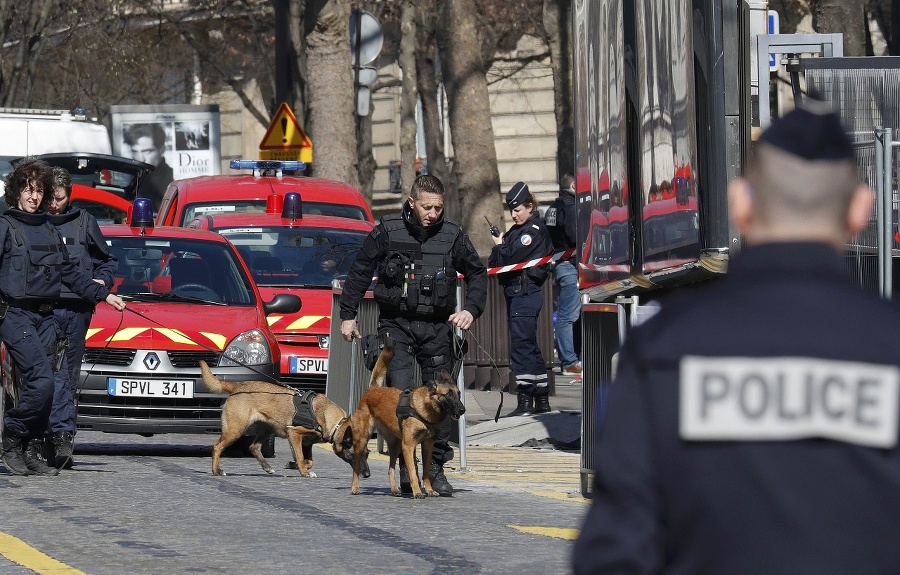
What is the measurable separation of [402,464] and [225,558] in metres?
2.84

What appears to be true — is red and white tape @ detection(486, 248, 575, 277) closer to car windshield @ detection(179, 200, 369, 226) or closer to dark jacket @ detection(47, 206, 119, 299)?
car windshield @ detection(179, 200, 369, 226)

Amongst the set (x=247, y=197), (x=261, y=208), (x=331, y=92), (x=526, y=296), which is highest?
(x=331, y=92)

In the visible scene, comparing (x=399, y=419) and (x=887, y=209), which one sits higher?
(x=887, y=209)

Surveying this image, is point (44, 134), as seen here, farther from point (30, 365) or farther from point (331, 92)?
point (30, 365)

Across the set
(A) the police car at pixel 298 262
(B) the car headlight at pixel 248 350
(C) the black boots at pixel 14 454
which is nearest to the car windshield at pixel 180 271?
(B) the car headlight at pixel 248 350

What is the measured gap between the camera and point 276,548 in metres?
7.53

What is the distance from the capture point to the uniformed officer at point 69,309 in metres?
10.9

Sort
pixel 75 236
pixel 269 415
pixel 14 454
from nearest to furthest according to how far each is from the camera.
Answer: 1. pixel 14 454
2. pixel 75 236
3. pixel 269 415

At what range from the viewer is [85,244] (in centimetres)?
1113

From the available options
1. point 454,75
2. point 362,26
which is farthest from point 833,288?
point 362,26

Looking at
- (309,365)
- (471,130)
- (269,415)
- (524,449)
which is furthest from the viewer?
(471,130)

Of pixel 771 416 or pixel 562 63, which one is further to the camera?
pixel 562 63

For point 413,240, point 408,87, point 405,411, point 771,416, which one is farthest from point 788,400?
point 408,87

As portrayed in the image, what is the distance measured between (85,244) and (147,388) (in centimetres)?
153
